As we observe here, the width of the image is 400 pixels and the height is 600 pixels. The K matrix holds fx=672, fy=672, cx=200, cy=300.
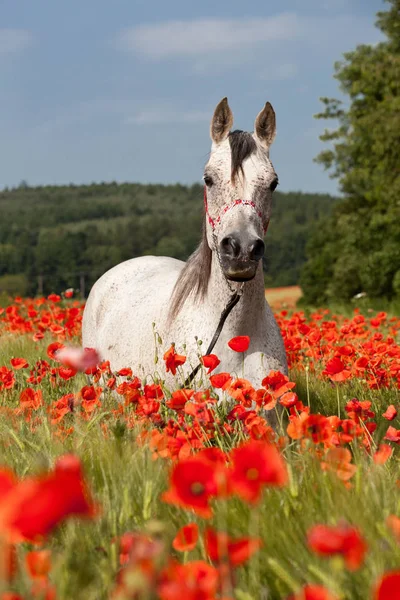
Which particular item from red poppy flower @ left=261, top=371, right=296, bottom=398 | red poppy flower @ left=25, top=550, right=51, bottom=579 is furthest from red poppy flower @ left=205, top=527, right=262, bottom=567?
red poppy flower @ left=261, top=371, right=296, bottom=398

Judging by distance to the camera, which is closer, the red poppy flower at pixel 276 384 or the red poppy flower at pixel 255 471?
the red poppy flower at pixel 255 471

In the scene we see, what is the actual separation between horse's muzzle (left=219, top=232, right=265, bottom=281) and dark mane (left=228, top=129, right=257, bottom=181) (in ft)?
1.81

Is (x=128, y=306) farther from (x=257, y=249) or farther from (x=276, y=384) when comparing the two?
(x=276, y=384)

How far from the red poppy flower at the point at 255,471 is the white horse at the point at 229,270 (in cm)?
233

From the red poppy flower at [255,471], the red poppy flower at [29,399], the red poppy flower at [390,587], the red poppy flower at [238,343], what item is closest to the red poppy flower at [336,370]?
the red poppy flower at [238,343]

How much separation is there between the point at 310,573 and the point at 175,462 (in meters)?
0.81

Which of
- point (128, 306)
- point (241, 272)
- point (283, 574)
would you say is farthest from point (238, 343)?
point (128, 306)

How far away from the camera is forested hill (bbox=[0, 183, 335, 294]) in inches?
3447

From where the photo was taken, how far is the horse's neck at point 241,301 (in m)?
4.37

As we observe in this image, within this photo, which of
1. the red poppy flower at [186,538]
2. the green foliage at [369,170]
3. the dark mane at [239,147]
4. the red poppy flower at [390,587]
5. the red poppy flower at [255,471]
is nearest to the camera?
the red poppy flower at [390,587]

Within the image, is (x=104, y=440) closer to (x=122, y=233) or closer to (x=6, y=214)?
(x=122, y=233)

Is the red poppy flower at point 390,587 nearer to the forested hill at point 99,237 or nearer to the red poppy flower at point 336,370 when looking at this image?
the red poppy flower at point 336,370

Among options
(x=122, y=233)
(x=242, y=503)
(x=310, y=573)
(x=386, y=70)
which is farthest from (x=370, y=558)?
(x=122, y=233)

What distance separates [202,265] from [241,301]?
0.46m
